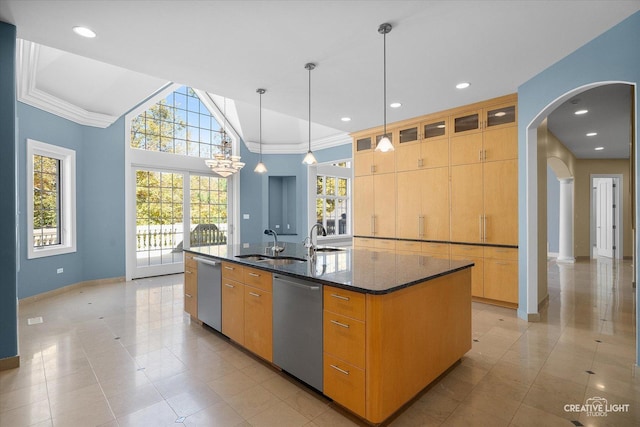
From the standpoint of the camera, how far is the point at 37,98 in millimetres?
4504

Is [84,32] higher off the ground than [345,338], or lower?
higher

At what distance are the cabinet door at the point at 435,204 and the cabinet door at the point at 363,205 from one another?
3.27ft

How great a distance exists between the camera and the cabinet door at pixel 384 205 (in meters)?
5.39

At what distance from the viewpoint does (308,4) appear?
233 cm

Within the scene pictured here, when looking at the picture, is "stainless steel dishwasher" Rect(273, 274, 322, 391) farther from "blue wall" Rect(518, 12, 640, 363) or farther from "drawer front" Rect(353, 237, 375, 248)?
"drawer front" Rect(353, 237, 375, 248)

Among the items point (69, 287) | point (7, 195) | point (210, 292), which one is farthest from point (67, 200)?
point (210, 292)

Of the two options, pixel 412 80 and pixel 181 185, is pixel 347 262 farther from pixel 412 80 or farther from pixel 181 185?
pixel 181 185

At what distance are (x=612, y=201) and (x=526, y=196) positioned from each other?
7564 millimetres

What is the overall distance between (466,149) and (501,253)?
60.2 inches

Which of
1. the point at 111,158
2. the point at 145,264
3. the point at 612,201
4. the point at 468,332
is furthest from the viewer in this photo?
the point at 612,201

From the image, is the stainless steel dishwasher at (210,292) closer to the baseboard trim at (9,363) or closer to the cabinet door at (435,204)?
the baseboard trim at (9,363)

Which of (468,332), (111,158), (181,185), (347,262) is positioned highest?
(111,158)

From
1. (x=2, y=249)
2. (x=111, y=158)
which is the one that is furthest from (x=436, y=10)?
(x=111, y=158)

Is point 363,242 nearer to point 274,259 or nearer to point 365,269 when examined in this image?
point 274,259
